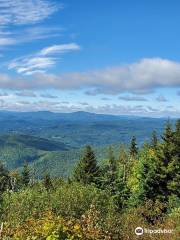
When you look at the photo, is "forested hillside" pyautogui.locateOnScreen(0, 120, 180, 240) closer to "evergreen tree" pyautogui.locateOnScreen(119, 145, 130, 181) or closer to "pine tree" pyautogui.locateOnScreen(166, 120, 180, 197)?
"pine tree" pyautogui.locateOnScreen(166, 120, 180, 197)

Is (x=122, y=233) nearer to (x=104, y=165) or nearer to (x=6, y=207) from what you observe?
(x=6, y=207)

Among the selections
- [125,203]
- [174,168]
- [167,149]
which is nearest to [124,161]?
[125,203]

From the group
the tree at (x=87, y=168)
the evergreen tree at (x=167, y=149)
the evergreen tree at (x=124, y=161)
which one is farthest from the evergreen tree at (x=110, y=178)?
the evergreen tree at (x=167, y=149)

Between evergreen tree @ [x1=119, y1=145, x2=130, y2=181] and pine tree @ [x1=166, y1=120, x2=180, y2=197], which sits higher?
pine tree @ [x1=166, y1=120, x2=180, y2=197]

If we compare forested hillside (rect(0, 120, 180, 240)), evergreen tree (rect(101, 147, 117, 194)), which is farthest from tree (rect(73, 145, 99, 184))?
forested hillside (rect(0, 120, 180, 240))

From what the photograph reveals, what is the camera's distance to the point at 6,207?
49.5 meters

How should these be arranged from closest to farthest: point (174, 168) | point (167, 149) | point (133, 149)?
1. point (174, 168)
2. point (167, 149)
3. point (133, 149)

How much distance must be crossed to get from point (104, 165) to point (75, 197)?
4744 centimetres

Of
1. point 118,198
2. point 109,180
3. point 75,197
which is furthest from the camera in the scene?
point 109,180

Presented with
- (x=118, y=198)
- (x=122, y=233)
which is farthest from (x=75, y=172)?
(x=122, y=233)

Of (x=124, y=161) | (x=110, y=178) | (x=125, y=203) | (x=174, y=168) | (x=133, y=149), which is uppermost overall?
(x=174, y=168)

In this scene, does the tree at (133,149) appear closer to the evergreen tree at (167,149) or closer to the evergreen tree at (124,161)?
the evergreen tree at (124,161)

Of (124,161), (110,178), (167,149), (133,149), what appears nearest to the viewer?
(167,149)

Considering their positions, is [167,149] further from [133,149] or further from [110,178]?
[133,149]
